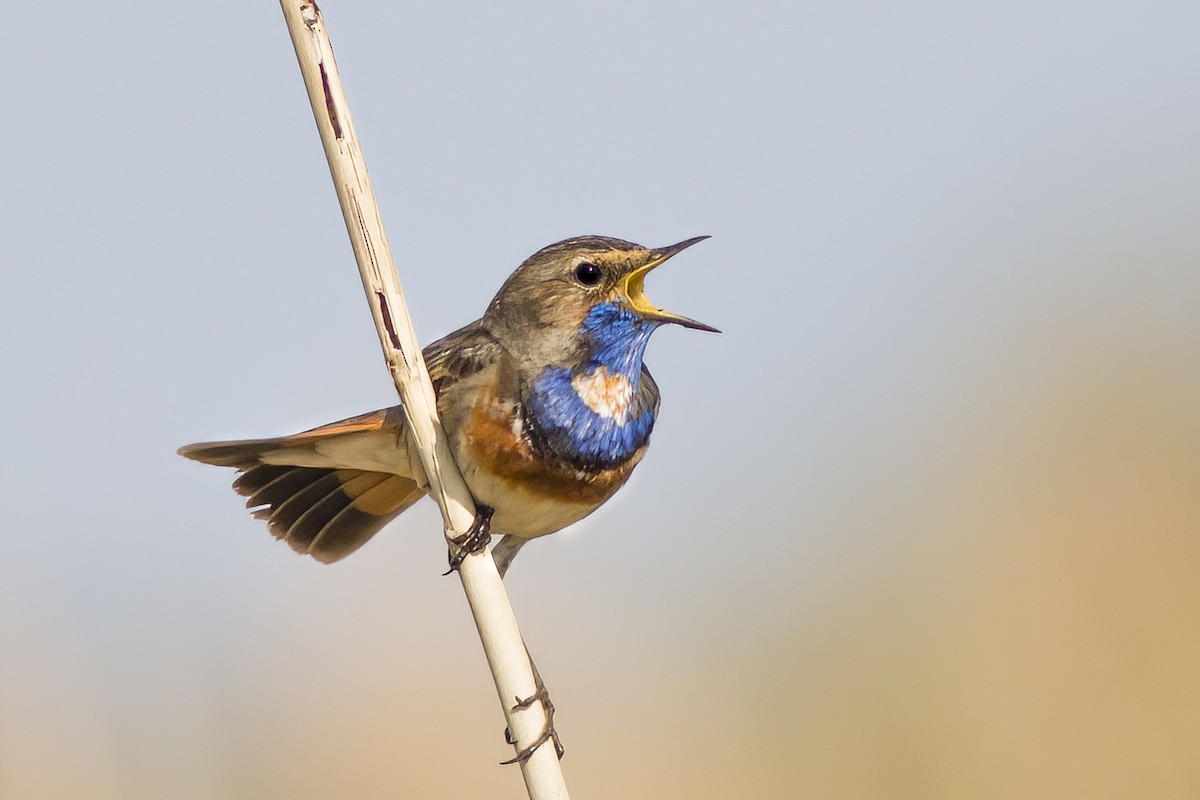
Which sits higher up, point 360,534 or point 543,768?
point 360,534

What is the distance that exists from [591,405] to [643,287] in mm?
333

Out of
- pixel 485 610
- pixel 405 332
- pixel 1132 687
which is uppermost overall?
pixel 405 332

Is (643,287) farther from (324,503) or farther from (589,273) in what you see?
(324,503)

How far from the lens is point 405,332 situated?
2.31 metres

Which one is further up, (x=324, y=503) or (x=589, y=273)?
(x=589, y=273)

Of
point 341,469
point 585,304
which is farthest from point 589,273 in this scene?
point 341,469

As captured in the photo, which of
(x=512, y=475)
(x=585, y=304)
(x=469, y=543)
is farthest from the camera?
(x=585, y=304)

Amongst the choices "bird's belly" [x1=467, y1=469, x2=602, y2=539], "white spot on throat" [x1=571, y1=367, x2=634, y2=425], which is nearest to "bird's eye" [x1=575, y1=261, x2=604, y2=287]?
"white spot on throat" [x1=571, y1=367, x2=634, y2=425]

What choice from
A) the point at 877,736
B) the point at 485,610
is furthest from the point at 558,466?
the point at 877,736

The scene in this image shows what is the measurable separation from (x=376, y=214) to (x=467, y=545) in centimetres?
67

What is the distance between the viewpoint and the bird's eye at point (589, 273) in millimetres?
3078

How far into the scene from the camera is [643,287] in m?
3.12

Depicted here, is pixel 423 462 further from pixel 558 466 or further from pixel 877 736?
pixel 877 736

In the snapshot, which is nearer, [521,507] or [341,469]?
[521,507]
